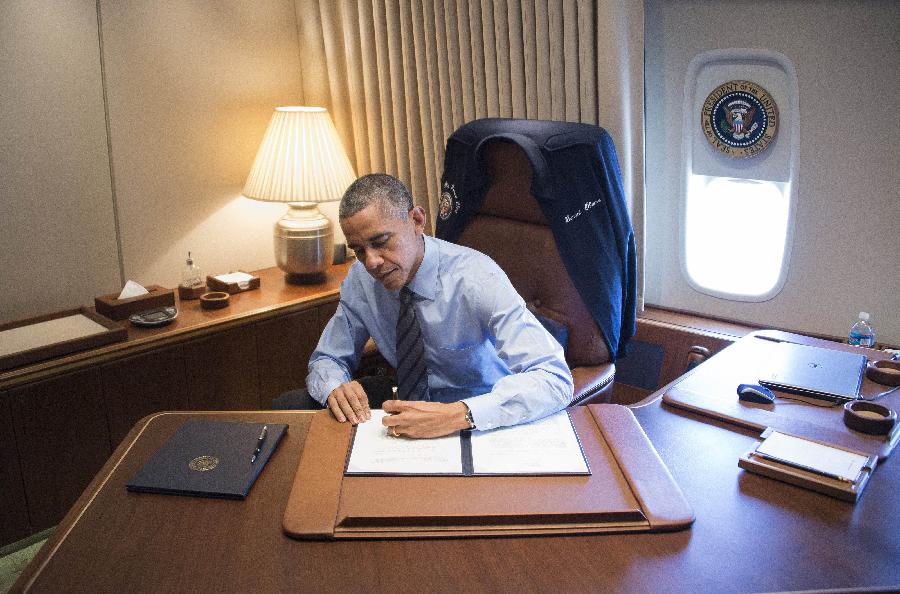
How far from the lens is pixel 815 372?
2.00 meters

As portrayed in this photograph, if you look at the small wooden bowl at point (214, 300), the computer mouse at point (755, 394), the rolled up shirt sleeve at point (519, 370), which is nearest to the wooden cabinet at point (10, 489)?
the small wooden bowl at point (214, 300)

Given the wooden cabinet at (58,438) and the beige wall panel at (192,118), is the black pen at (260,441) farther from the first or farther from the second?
the beige wall panel at (192,118)

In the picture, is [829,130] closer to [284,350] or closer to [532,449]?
[532,449]

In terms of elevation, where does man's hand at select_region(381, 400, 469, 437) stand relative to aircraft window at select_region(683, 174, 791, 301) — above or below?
below

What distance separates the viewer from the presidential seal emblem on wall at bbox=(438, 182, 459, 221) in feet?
8.48

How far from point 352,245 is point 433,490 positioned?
81 cm

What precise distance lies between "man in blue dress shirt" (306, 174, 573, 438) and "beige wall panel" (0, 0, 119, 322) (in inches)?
62.3

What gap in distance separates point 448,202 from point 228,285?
1.32m

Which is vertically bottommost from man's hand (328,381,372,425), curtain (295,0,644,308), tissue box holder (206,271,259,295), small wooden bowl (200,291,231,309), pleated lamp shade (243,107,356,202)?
man's hand (328,381,372,425)

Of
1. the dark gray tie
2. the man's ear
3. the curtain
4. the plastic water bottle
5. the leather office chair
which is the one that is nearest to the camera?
the man's ear

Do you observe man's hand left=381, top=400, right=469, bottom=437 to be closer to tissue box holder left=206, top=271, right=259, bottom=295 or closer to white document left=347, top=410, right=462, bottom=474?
white document left=347, top=410, right=462, bottom=474

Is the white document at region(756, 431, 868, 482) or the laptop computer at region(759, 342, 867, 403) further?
the laptop computer at region(759, 342, 867, 403)

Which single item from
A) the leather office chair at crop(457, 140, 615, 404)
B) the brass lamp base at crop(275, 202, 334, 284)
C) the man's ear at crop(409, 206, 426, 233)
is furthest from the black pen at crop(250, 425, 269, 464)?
the brass lamp base at crop(275, 202, 334, 284)

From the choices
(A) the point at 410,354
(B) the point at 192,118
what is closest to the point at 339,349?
(A) the point at 410,354
